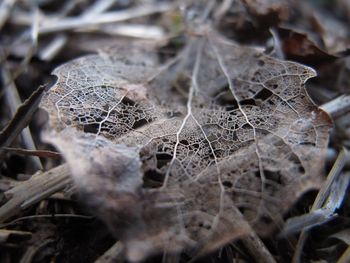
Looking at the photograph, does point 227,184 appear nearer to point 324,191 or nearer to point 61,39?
point 324,191

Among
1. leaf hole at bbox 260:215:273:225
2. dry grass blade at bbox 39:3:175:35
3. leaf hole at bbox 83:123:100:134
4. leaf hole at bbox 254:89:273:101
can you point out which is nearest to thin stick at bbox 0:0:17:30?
dry grass blade at bbox 39:3:175:35

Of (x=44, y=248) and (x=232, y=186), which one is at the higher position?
(x=232, y=186)

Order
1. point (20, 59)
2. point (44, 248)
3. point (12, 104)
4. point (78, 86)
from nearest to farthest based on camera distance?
point (44, 248) < point (78, 86) < point (12, 104) < point (20, 59)

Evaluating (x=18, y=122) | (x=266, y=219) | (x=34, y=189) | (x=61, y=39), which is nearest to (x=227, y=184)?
(x=266, y=219)

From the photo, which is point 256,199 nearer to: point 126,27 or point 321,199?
point 321,199

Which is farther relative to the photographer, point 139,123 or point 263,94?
point 263,94

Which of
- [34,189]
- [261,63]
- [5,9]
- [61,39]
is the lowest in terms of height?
[34,189]

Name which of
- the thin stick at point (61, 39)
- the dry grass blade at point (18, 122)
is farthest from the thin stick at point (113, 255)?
the thin stick at point (61, 39)

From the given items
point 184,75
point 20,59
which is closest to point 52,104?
point 184,75

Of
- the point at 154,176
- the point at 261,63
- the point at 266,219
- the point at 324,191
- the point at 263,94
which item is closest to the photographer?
the point at 266,219
